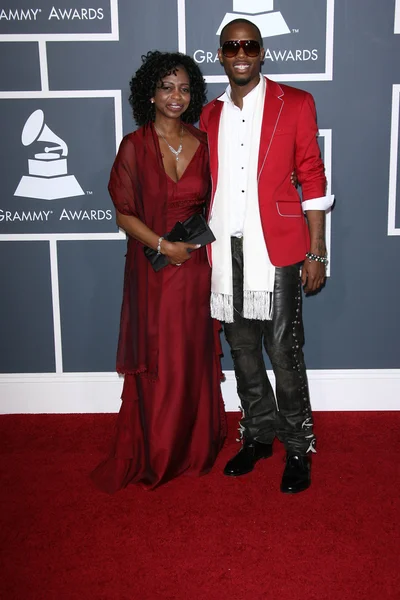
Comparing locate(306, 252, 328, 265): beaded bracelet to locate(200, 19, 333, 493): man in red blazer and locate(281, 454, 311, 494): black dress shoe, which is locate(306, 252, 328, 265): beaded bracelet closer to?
locate(200, 19, 333, 493): man in red blazer

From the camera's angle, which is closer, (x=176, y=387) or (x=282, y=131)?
(x=282, y=131)

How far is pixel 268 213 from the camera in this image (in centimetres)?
253

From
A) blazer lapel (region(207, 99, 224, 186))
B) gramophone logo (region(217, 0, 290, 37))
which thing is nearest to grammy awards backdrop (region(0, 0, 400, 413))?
gramophone logo (region(217, 0, 290, 37))

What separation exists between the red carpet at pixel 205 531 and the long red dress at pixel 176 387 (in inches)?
3.7

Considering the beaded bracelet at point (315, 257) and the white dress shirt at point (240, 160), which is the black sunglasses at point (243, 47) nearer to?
the white dress shirt at point (240, 160)

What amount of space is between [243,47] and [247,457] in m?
1.73

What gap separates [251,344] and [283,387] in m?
0.24

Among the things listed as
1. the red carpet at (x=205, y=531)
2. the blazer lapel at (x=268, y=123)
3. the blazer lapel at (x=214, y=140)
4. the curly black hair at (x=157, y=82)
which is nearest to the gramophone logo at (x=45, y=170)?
the curly black hair at (x=157, y=82)

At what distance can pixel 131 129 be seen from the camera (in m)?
3.23

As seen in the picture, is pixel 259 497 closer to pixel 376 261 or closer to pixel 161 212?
pixel 161 212

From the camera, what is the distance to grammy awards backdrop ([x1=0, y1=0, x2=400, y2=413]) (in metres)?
3.12

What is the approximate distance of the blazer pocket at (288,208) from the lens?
2545mm

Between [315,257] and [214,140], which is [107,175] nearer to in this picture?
[214,140]

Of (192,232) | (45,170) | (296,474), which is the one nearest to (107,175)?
(45,170)
